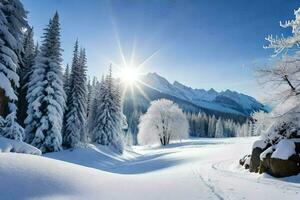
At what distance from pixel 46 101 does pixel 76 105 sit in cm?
874

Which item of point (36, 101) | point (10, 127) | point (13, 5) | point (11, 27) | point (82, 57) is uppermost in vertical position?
point (82, 57)

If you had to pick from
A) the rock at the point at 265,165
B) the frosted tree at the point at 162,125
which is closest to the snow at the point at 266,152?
the rock at the point at 265,165

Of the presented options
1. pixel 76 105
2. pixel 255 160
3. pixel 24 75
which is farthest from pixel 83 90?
pixel 255 160

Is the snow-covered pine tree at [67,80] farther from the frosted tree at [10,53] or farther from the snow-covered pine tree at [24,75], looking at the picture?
the frosted tree at [10,53]

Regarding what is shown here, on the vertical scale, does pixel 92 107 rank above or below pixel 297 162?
above

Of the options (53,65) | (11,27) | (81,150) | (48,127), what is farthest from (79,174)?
(81,150)

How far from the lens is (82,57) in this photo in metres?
48.1

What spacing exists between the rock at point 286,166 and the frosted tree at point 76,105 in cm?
2921

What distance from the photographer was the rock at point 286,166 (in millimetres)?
15859

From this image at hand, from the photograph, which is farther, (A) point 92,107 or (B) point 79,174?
(A) point 92,107

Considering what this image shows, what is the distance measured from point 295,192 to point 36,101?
1121 inches

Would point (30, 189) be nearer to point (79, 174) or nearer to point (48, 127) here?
point (79, 174)

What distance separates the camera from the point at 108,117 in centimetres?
5100

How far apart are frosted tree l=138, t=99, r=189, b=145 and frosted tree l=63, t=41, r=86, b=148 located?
90.7 ft
